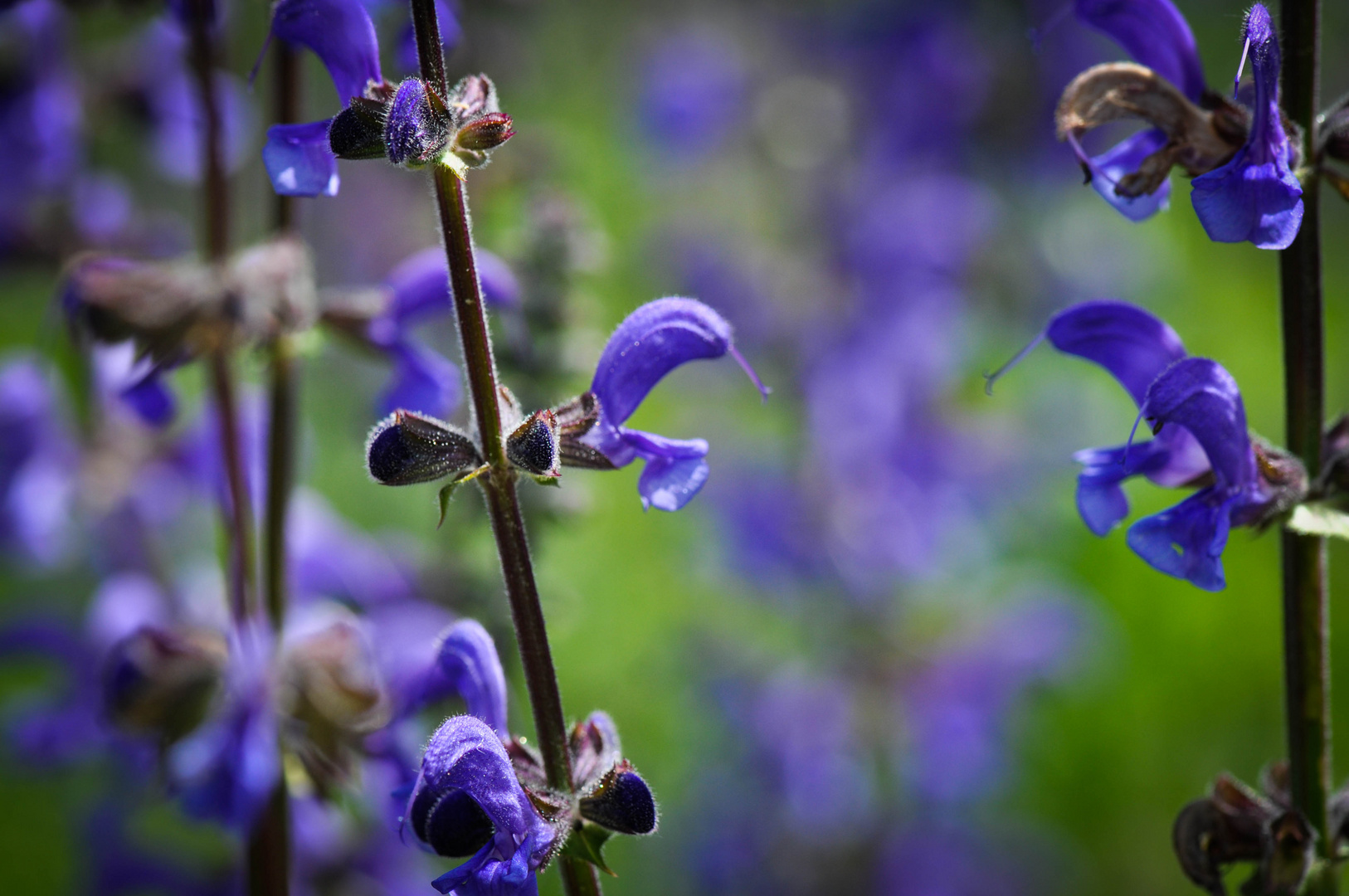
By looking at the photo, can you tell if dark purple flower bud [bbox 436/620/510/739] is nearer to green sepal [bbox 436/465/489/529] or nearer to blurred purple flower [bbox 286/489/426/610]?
green sepal [bbox 436/465/489/529]

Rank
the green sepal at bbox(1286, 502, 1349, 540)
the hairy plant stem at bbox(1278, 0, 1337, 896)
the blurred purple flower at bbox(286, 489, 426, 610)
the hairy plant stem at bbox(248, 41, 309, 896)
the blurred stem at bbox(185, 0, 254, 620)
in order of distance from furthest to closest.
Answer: the blurred purple flower at bbox(286, 489, 426, 610)
the blurred stem at bbox(185, 0, 254, 620)
the hairy plant stem at bbox(248, 41, 309, 896)
the hairy plant stem at bbox(1278, 0, 1337, 896)
the green sepal at bbox(1286, 502, 1349, 540)

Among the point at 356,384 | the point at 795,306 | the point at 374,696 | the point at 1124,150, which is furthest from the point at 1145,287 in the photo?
the point at 374,696

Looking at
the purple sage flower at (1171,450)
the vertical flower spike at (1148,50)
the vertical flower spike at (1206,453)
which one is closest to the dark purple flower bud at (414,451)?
the purple sage flower at (1171,450)

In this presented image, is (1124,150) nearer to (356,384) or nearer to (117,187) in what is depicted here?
(117,187)

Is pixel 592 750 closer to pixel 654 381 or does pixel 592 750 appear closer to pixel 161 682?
pixel 654 381

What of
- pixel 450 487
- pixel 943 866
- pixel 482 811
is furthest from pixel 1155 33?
pixel 943 866

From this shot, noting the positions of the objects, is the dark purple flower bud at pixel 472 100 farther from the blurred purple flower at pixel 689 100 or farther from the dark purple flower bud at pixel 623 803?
the blurred purple flower at pixel 689 100

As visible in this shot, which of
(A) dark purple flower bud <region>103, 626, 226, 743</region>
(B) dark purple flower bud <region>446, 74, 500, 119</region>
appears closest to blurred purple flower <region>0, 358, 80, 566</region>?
(A) dark purple flower bud <region>103, 626, 226, 743</region>

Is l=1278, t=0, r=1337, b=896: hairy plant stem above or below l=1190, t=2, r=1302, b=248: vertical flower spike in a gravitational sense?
below
